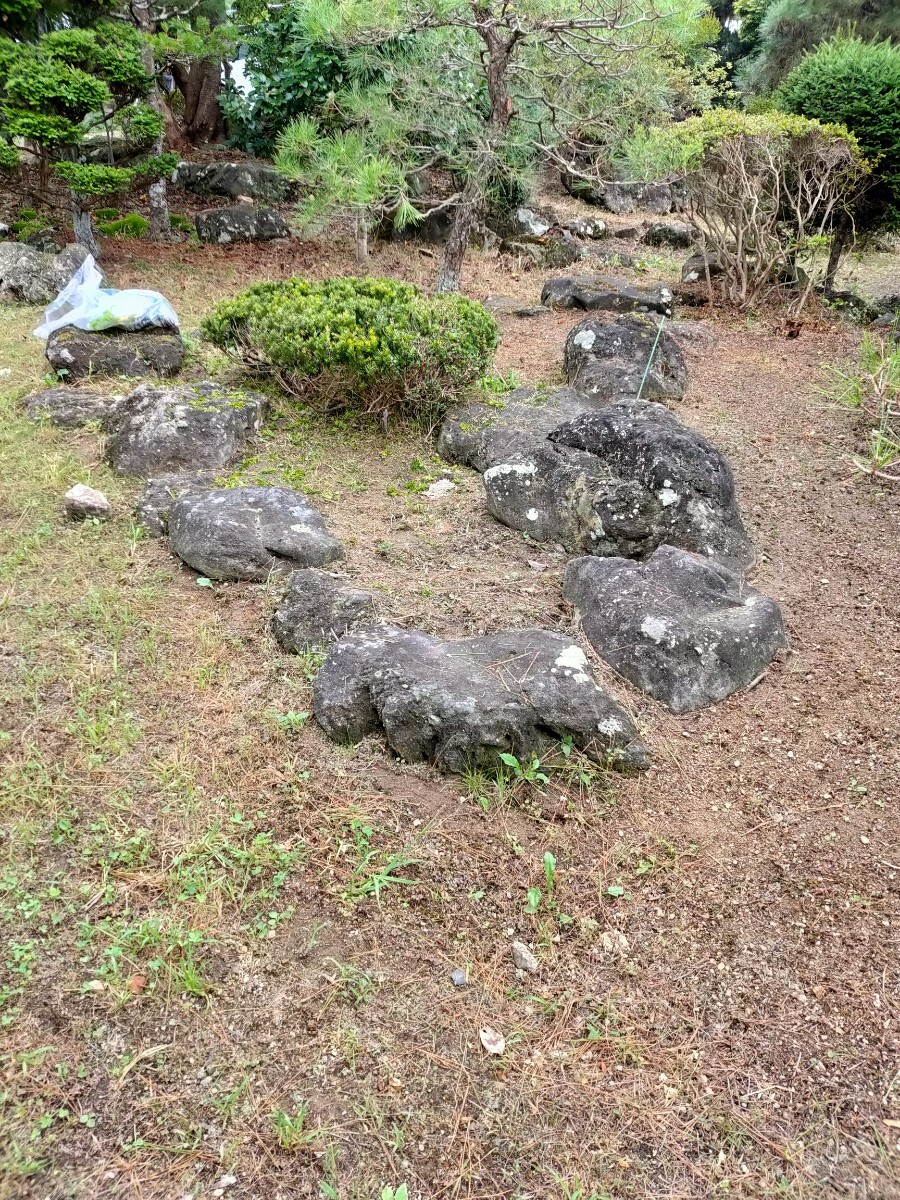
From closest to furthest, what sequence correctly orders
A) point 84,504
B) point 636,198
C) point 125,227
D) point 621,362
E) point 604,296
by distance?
point 84,504
point 621,362
point 604,296
point 125,227
point 636,198

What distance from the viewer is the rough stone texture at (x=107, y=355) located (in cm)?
445

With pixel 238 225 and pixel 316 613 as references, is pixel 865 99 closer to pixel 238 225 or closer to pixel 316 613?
pixel 238 225

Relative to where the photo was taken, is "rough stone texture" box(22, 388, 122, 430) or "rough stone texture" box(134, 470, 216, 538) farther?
"rough stone texture" box(22, 388, 122, 430)

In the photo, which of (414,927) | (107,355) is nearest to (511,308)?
(107,355)

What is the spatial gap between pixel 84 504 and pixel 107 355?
1.79m

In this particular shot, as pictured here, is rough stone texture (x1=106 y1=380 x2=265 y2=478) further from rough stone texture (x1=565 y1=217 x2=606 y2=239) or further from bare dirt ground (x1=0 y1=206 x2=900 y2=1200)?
rough stone texture (x1=565 y1=217 x2=606 y2=239)

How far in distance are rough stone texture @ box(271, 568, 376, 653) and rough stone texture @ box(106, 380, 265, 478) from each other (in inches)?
51.1

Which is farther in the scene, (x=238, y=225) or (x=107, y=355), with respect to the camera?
(x=238, y=225)

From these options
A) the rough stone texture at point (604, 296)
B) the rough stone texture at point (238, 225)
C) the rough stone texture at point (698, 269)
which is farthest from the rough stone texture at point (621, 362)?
the rough stone texture at point (238, 225)

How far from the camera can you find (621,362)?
182 inches

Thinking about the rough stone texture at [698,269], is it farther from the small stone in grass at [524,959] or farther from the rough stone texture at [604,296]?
the small stone in grass at [524,959]

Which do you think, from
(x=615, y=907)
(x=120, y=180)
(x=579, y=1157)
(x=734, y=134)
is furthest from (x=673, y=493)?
(x=120, y=180)

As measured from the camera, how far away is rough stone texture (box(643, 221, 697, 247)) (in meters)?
9.36

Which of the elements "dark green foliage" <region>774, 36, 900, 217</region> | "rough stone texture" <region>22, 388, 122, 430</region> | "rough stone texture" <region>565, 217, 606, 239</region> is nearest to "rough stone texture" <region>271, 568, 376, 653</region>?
"rough stone texture" <region>22, 388, 122, 430</region>
